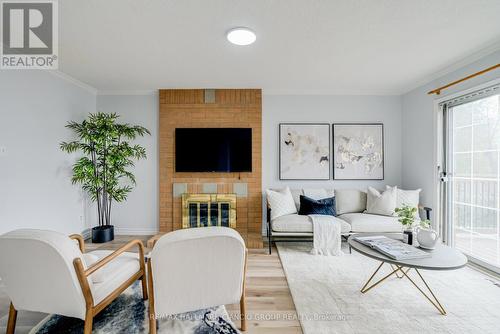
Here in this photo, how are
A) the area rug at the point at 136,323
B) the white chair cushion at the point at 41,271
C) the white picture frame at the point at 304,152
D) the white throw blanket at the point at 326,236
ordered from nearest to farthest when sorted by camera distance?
the white chair cushion at the point at 41,271
the area rug at the point at 136,323
the white throw blanket at the point at 326,236
the white picture frame at the point at 304,152

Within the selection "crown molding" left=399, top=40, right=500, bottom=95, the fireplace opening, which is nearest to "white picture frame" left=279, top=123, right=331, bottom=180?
the fireplace opening

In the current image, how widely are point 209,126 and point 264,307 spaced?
290cm

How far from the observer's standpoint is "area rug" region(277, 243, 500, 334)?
175 centimetres

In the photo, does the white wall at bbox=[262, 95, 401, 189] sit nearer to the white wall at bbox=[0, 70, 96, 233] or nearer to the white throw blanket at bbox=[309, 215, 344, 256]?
the white throw blanket at bbox=[309, 215, 344, 256]

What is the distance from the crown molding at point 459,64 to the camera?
2.54 m

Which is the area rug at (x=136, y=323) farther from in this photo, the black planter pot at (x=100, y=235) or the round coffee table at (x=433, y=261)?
the black planter pot at (x=100, y=235)

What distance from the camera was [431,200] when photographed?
3.45 meters

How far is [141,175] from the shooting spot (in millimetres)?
4027

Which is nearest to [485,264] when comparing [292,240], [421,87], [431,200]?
[431,200]

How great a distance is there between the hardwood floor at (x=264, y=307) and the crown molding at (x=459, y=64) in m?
3.41

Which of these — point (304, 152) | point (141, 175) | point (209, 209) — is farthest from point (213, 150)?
point (304, 152)

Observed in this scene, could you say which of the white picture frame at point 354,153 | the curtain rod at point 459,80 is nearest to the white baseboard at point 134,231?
the white picture frame at point 354,153

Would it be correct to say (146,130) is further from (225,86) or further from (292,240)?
(292,240)

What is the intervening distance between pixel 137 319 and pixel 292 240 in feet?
7.89
